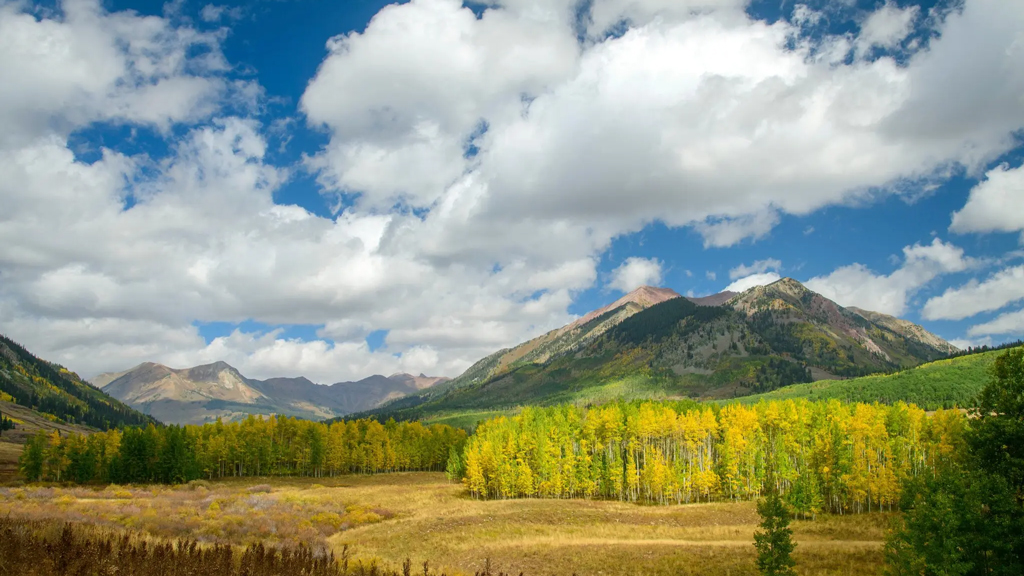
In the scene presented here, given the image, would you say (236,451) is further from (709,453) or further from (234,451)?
(709,453)

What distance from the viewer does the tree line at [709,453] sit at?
72.6m

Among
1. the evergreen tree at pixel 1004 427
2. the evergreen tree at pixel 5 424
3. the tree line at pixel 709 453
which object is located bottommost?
the evergreen tree at pixel 5 424

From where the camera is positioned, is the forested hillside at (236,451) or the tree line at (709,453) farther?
the forested hillside at (236,451)

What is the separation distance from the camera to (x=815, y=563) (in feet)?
121

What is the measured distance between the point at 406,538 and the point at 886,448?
66.8m

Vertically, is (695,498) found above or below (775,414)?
below

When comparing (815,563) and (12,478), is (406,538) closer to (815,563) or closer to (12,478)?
(815,563)

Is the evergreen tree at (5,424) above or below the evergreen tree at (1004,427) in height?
below

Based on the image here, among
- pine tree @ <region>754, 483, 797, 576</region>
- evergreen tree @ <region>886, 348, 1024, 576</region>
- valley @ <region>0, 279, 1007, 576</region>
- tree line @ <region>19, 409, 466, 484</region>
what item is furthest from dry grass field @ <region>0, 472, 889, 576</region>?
tree line @ <region>19, 409, 466, 484</region>

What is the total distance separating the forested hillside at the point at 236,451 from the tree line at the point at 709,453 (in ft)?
102

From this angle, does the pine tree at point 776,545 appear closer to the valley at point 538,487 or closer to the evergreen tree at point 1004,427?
the valley at point 538,487

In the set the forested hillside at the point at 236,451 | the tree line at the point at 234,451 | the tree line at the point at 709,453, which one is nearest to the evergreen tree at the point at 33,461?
the tree line at the point at 234,451

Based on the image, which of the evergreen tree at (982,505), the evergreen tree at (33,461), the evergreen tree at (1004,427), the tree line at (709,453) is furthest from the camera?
the evergreen tree at (33,461)

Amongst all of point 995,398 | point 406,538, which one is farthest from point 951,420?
point 406,538
